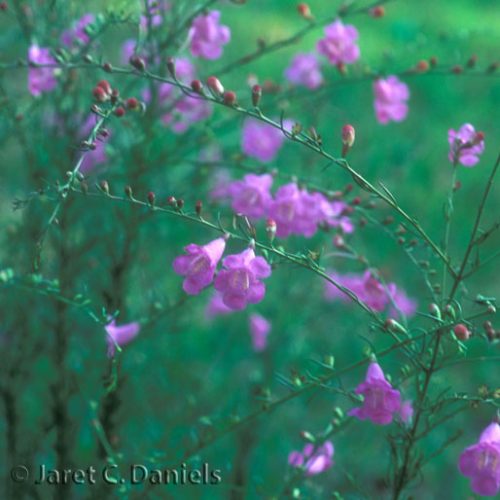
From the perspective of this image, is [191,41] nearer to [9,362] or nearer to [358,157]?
[9,362]

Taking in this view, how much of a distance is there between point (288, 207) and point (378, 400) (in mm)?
480

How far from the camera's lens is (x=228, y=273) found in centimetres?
127

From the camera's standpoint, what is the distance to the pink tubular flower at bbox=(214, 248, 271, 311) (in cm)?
125

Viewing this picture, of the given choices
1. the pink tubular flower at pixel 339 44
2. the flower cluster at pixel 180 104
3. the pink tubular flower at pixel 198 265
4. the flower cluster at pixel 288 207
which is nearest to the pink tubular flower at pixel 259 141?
the flower cluster at pixel 180 104

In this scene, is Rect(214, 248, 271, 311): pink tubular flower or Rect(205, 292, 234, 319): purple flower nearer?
Rect(214, 248, 271, 311): pink tubular flower

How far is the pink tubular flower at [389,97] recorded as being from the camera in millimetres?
1902

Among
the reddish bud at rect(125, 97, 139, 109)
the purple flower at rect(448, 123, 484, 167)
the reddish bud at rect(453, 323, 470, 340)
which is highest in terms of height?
the reddish bud at rect(125, 97, 139, 109)

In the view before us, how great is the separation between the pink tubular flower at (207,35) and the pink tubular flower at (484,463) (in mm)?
992

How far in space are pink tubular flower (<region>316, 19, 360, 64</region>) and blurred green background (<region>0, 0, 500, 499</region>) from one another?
47mm

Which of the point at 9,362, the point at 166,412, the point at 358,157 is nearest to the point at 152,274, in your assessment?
the point at 166,412

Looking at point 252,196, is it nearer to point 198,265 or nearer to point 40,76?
Answer: point 198,265

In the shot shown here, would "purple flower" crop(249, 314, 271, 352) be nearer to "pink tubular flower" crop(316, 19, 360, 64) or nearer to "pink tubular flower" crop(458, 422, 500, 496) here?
"pink tubular flower" crop(316, 19, 360, 64)

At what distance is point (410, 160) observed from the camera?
2.65 m

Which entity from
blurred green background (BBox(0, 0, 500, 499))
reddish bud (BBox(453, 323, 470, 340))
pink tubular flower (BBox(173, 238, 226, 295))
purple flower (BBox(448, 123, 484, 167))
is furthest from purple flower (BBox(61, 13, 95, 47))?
reddish bud (BBox(453, 323, 470, 340))
